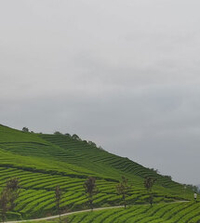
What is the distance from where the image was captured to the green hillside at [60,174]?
6581 centimetres

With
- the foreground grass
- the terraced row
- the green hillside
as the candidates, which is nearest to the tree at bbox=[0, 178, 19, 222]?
the foreground grass

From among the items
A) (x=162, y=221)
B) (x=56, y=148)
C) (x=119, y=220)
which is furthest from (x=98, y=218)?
(x=56, y=148)

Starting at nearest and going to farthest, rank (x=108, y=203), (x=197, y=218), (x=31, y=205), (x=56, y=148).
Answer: (x=197, y=218) < (x=31, y=205) < (x=108, y=203) < (x=56, y=148)

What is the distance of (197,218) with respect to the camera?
58469 mm

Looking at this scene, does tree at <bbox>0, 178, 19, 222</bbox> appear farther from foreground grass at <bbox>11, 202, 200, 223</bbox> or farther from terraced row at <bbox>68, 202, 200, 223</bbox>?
terraced row at <bbox>68, 202, 200, 223</bbox>

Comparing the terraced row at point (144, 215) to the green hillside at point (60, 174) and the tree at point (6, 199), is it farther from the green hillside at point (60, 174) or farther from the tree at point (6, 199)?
the tree at point (6, 199)

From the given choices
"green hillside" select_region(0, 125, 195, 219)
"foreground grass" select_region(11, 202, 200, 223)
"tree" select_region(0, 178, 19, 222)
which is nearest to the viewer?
"tree" select_region(0, 178, 19, 222)

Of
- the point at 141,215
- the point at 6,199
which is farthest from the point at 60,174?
the point at 6,199

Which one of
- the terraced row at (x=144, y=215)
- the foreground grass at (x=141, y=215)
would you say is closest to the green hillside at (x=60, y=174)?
the foreground grass at (x=141, y=215)

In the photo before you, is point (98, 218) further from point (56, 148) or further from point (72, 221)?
point (56, 148)

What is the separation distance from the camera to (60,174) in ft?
307

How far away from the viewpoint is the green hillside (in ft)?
216

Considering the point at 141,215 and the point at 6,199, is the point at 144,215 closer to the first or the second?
the point at 141,215

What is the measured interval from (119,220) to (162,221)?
6.47 m
